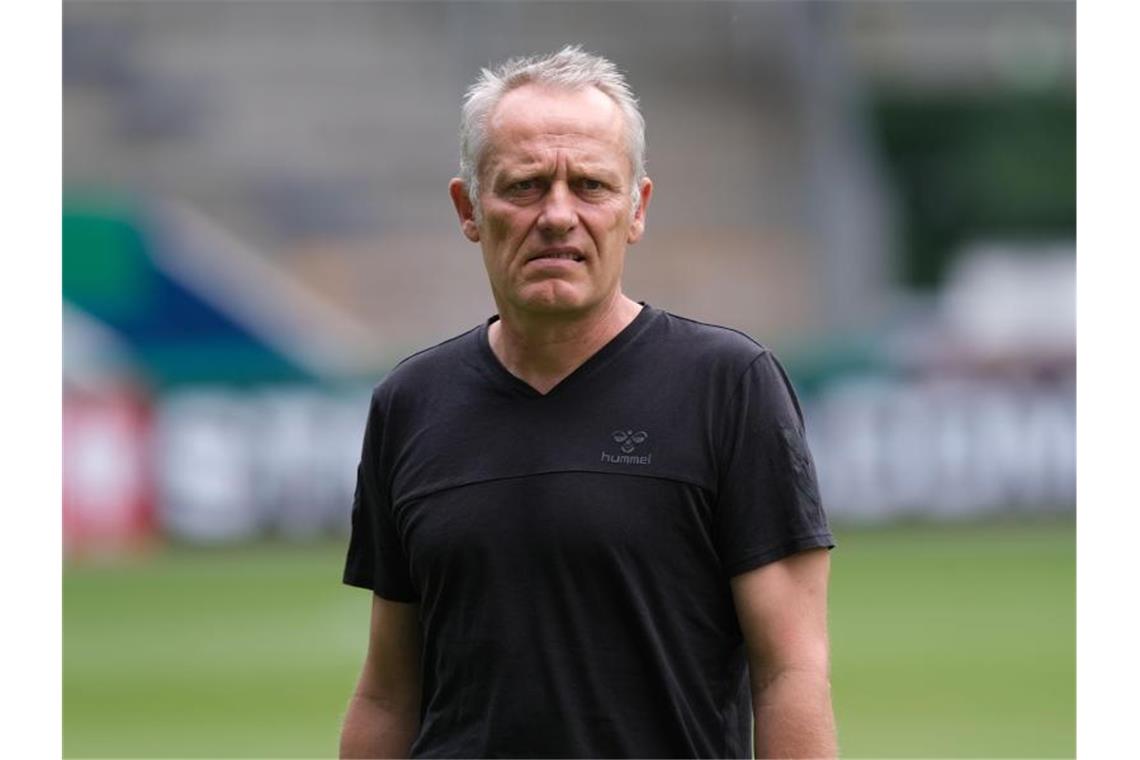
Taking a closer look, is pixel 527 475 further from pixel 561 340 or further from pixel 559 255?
pixel 559 255

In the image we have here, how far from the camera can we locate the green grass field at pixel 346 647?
10.1 m

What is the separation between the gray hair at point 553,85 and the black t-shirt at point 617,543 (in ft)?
1.08

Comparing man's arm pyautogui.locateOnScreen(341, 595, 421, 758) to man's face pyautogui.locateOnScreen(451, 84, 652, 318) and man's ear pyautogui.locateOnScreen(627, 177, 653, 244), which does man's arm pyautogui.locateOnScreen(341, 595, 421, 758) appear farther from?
man's ear pyautogui.locateOnScreen(627, 177, 653, 244)

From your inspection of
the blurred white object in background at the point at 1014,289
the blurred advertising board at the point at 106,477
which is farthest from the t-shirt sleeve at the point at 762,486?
the blurred white object in background at the point at 1014,289

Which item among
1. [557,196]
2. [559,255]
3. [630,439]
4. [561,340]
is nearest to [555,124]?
[557,196]

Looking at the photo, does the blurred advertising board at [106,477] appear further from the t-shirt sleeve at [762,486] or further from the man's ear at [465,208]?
the t-shirt sleeve at [762,486]

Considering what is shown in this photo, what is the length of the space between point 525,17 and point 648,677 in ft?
87.8

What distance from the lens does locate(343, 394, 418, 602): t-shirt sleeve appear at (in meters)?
Result: 3.73

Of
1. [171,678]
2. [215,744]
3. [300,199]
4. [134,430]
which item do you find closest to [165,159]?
[300,199]

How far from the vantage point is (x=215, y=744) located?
991 cm

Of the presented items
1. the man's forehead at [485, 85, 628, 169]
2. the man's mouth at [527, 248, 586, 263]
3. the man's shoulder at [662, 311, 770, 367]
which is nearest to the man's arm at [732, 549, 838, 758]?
the man's shoulder at [662, 311, 770, 367]

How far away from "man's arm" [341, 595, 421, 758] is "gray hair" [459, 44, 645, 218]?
0.80 meters

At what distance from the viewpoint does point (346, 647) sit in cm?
1317

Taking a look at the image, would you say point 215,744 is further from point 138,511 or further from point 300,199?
point 300,199
